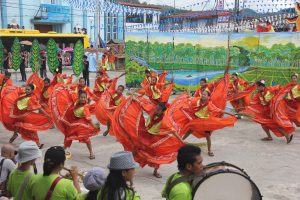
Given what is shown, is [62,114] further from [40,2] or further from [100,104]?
[40,2]

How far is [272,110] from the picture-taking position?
9.08 metres

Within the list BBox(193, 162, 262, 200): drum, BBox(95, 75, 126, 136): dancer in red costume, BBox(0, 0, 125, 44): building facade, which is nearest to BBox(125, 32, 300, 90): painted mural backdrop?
BBox(95, 75, 126, 136): dancer in red costume

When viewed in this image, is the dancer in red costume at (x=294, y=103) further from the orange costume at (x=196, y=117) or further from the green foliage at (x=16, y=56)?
the green foliage at (x=16, y=56)

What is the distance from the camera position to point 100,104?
362 inches

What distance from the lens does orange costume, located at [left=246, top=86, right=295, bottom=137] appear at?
29.6 feet

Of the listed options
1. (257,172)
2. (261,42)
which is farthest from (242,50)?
(257,172)

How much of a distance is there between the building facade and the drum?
2853 cm

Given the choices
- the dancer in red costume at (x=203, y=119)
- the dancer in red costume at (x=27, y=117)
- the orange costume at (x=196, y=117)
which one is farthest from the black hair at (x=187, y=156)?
the dancer in red costume at (x=27, y=117)

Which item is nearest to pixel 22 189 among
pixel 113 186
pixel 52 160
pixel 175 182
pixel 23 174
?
pixel 23 174

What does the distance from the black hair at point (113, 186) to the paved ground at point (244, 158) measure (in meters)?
Answer: 3.05

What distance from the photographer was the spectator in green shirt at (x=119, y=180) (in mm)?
2791

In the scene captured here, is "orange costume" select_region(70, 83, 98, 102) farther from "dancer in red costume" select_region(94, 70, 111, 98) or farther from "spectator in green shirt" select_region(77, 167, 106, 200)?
"spectator in green shirt" select_region(77, 167, 106, 200)

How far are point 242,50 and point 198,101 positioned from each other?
6.88 m

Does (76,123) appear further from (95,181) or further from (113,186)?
(113,186)
